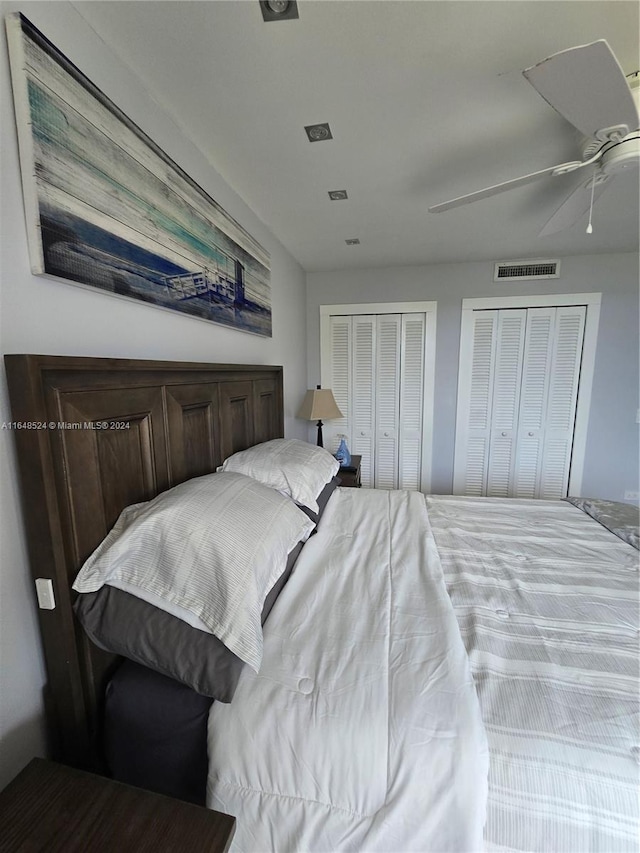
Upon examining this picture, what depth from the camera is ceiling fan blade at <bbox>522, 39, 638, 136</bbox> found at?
2.86 ft

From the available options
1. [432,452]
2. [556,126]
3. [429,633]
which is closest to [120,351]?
[429,633]

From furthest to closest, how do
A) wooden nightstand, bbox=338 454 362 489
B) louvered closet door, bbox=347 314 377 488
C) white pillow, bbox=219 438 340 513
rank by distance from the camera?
louvered closet door, bbox=347 314 377 488, wooden nightstand, bbox=338 454 362 489, white pillow, bbox=219 438 340 513

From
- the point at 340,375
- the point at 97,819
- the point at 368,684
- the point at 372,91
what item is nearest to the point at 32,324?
the point at 97,819

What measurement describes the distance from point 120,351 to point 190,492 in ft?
1.70

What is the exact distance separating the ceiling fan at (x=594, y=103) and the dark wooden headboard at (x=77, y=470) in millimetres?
1379

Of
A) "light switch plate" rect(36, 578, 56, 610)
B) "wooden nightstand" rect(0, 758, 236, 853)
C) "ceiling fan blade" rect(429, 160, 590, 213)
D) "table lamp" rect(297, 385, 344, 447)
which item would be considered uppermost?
"ceiling fan blade" rect(429, 160, 590, 213)

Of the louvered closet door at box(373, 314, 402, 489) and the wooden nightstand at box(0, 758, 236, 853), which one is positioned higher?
the louvered closet door at box(373, 314, 402, 489)

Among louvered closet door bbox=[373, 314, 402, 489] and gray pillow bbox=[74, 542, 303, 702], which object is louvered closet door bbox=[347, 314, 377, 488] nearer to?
louvered closet door bbox=[373, 314, 402, 489]

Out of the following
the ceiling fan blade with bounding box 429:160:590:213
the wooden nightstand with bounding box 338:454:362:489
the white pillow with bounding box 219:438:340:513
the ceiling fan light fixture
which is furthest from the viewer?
the wooden nightstand with bounding box 338:454:362:489

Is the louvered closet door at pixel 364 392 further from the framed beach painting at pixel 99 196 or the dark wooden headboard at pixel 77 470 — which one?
the dark wooden headboard at pixel 77 470

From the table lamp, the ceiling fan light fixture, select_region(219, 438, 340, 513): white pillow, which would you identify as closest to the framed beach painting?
the ceiling fan light fixture

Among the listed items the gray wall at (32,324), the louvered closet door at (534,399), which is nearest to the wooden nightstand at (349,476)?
the louvered closet door at (534,399)

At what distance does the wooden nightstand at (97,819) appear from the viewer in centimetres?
65

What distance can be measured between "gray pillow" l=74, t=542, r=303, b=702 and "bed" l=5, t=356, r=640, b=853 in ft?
0.16
